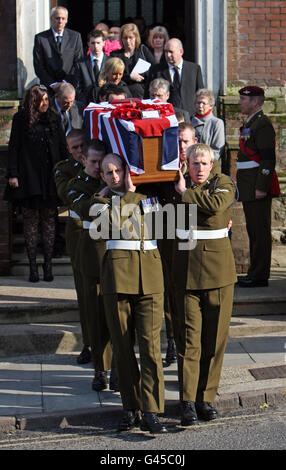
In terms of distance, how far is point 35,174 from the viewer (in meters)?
8.60

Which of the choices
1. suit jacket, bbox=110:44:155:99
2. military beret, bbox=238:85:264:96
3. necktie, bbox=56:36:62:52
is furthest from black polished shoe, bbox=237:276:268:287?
necktie, bbox=56:36:62:52

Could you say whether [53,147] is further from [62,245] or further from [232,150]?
[232,150]

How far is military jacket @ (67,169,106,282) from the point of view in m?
6.22

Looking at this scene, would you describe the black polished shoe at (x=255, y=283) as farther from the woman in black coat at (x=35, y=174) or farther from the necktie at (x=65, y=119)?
the necktie at (x=65, y=119)

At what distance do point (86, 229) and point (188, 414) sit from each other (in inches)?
62.6

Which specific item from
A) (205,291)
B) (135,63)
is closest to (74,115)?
(135,63)

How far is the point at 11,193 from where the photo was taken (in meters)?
8.61

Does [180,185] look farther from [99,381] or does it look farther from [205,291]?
[99,381]

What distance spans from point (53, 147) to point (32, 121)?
34 centimetres

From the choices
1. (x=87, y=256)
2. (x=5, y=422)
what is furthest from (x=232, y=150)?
(x=5, y=422)

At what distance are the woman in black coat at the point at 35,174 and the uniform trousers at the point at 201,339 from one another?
3.00m

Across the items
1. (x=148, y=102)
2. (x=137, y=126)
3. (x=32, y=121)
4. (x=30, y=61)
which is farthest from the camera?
(x=30, y=61)

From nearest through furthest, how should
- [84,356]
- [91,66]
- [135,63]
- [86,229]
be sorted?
1. [86,229]
2. [84,356]
3. [91,66]
4. [135,63]

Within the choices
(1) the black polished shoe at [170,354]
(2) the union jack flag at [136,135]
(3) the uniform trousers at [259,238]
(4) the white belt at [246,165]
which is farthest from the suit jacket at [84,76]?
(2) the union jack flag at [136,135]
